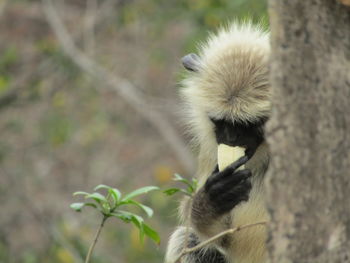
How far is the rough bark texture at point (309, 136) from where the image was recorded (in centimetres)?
293

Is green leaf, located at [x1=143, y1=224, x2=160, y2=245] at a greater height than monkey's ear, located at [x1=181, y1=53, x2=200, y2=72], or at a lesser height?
lesser

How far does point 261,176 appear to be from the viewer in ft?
17.1

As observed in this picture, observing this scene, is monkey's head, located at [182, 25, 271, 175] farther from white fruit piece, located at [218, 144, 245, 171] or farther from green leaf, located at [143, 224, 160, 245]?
green leaf, located at [143, 224, 160, 245]

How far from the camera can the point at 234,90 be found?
4.74 meters

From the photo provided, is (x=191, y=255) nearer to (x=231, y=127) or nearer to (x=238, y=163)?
(x=231, y=127)

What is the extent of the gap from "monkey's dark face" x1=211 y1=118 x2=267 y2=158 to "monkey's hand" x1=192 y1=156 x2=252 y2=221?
0.20 m

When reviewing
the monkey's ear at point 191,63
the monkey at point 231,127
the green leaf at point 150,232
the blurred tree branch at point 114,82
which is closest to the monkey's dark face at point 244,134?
the monkey at point 231,127

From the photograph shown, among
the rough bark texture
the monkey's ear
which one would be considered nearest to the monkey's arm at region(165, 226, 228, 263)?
the monkey's ear

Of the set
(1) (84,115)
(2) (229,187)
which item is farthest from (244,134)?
(1) (84,115)

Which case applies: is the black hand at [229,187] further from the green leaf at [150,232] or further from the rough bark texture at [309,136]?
the rough bark texture at [309,136]

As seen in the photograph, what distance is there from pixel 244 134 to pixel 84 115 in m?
8.63

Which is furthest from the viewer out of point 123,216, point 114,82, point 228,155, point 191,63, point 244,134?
point 114,82

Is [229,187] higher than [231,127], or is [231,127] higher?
[231,127]

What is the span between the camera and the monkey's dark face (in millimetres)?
4664
